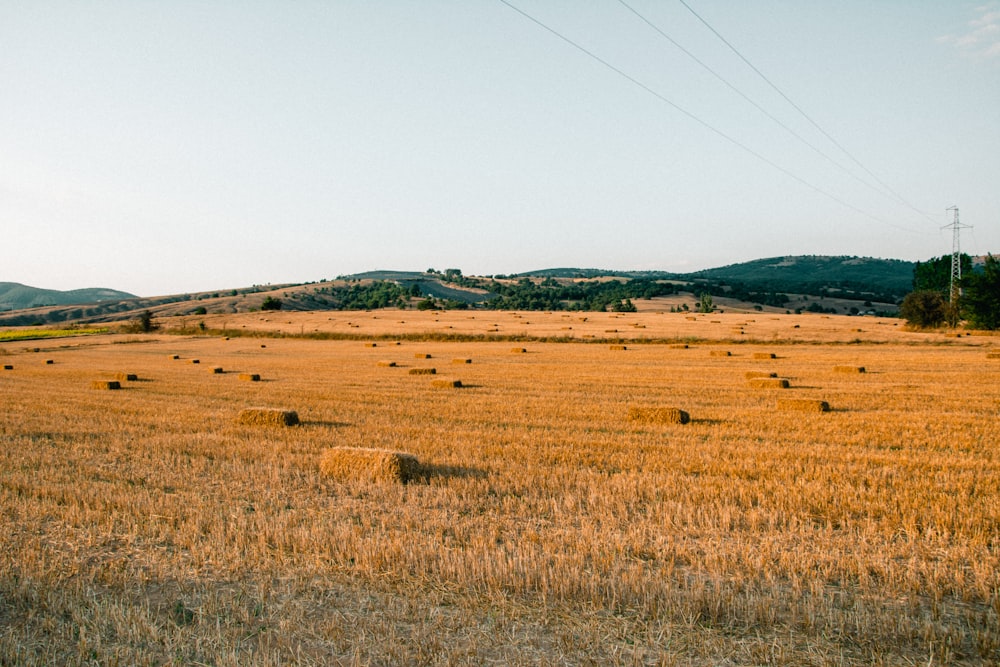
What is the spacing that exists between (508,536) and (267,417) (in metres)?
10.2

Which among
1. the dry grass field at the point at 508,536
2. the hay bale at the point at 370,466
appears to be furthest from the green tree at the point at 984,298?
the hay bale at the point at 370,466

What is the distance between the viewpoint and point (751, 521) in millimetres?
7824

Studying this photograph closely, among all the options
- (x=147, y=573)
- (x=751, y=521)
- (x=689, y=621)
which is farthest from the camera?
(x=751, y=521)

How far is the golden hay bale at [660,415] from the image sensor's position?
1560cm

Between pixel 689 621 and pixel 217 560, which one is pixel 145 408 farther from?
pixel 689 621

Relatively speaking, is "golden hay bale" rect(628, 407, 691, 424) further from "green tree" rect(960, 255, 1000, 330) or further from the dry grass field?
"green tree" rect(960, 255, 1000, 330)

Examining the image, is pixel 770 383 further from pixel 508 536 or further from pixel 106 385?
pixel 106 385

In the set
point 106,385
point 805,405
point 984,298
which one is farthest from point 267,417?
point 984,298

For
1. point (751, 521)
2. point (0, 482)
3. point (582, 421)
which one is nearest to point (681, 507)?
point (751, 521)

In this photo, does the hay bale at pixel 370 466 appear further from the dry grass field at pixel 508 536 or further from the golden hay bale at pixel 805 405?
the golden hay bale at pixel 805 405

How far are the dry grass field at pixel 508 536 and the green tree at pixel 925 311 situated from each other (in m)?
50.3

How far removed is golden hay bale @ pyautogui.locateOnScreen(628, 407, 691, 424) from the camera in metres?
15.6

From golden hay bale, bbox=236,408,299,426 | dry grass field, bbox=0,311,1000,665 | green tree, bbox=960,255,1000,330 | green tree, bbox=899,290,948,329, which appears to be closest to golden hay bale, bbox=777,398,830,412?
dry grass field, bbox=0,311,1000,665

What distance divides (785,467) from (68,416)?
58.8 ft
